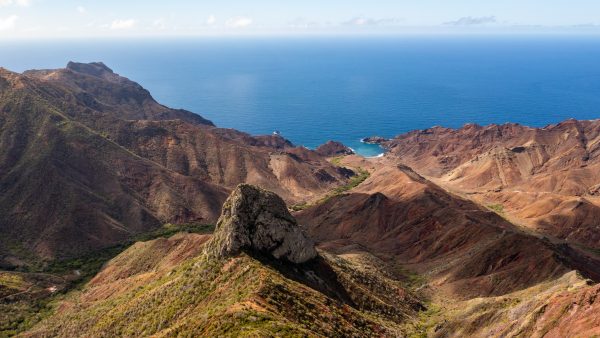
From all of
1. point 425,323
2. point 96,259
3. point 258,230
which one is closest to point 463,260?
point 425,323

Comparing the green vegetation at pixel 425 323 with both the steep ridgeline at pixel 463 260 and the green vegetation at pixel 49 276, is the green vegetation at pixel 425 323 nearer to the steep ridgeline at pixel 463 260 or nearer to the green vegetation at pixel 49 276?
the steep ridgeline at pixel 463 260

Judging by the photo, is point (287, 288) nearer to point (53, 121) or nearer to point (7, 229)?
point (7, 229)

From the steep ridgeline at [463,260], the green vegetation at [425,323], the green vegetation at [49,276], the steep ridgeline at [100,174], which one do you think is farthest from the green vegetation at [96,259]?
the green vegetation at [425,323]

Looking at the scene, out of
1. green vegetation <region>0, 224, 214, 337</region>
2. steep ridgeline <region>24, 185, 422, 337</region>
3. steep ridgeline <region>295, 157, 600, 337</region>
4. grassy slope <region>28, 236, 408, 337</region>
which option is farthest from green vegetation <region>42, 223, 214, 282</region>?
steep ridgeline <region>295, 157, 600, 337</region>

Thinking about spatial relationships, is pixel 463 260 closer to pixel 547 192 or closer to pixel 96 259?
pixel 547 192

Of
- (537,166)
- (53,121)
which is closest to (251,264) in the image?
(53,121)

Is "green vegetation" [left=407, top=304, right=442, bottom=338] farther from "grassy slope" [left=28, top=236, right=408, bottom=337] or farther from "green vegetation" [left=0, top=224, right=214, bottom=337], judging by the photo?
"green vegetation" [left=0, top=224, right=214, bottom=337]
